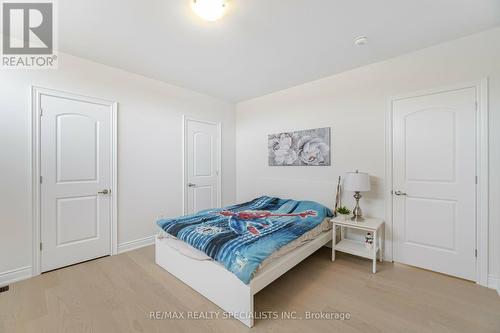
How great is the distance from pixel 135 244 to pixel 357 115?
3.64 meters

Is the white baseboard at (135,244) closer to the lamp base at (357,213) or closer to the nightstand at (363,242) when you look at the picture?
the nightstand at (363,242)

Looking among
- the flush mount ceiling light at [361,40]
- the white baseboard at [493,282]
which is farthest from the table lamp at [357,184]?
the flush mount ceiling light at [361,40]

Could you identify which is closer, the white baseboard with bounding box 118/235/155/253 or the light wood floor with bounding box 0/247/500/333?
the light wood floor with bounding box 0/247/500/333

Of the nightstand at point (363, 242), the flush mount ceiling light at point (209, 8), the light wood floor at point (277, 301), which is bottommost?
the light wood floor at point (277, 301)

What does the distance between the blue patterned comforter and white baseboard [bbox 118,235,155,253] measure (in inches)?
36.2

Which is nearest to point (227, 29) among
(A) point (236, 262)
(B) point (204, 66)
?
(B) point (204, 66)

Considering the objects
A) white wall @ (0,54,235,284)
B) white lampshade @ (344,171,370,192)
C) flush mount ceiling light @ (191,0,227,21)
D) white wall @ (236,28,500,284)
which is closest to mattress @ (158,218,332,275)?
white lampshade @ (344,171,370,192)

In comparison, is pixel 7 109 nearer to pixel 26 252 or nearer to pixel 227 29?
pixel 26 252

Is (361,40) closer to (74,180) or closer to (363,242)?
(363,242)

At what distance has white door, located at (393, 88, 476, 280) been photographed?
87.1 inches

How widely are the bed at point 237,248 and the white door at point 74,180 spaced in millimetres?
955

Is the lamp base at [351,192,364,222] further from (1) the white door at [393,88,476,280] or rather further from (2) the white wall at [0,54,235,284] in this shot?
(2) the white wall at [0,54,235,284]
